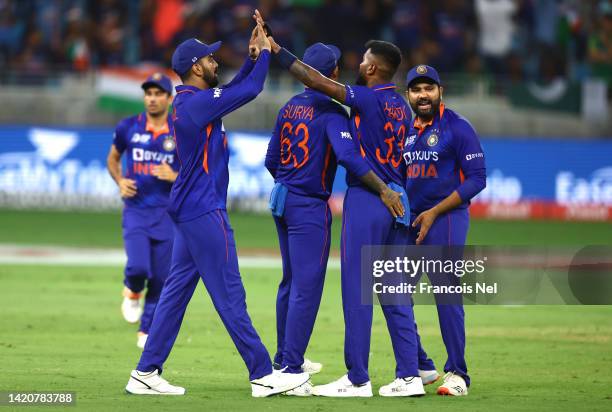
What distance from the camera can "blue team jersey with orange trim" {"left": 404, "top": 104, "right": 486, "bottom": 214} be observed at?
934 centimetres

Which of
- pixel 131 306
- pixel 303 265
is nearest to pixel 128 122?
pixel 131 306

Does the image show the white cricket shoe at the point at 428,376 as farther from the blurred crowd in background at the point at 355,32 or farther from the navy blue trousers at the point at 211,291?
the blurred crowd in background at the point at 355,32

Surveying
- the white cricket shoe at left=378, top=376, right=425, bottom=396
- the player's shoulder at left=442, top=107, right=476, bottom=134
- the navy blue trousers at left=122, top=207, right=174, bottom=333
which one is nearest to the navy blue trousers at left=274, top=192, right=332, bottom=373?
the white cricket shoe at left=378, top=376, right=425, bottom=396

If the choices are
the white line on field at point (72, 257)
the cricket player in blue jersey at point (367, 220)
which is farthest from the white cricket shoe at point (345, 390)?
the white line on field at point (72, 257)

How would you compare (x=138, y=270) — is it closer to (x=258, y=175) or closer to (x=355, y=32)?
(x=258, y=175)

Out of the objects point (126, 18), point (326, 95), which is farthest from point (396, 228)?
point (126, 18)

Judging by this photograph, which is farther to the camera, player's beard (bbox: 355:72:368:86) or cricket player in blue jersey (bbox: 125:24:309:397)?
player's beard (bbox: 355:72:368:86)

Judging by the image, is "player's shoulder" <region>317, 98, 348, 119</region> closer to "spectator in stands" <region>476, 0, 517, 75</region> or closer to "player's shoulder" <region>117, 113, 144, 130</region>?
"player's shoulder" <region>117, 113, 144, 130</region>

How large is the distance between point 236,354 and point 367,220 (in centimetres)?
292

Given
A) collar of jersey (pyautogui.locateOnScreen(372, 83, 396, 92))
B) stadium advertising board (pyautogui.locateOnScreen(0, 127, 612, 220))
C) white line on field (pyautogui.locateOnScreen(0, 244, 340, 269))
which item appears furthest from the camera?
stadium advertising board (pyautogui.locateOnScreen(0, 127, 612, 220))

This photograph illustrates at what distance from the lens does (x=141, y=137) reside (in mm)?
12727

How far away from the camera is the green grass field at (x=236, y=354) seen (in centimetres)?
866

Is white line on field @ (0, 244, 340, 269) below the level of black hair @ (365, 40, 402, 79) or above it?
below

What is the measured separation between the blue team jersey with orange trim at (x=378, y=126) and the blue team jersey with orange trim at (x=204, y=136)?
2.51ft
